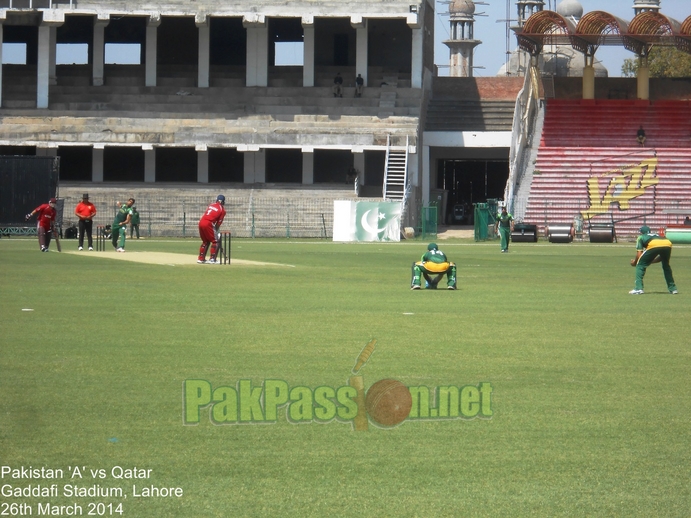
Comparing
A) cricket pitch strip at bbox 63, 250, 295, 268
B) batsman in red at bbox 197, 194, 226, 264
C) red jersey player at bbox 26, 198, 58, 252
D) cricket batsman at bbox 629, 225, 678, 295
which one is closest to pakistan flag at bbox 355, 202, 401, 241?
cricket pitch strip at bbox 63, 250, 295, 268

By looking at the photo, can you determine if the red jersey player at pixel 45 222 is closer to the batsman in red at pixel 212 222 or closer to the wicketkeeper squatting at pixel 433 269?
the batsman in red at pixel 212 222

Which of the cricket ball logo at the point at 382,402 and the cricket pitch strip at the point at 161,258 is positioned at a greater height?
the cricket pitch strip at the point at 161,258

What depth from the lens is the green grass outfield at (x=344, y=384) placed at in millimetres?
7219

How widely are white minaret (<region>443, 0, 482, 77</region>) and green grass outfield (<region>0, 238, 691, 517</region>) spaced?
97688mm

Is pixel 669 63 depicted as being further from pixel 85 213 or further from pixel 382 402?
pixel 382 402

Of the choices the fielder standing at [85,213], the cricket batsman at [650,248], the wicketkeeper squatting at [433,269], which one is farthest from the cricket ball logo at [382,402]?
the fielder standing at [85,213]

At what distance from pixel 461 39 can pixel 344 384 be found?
110034 mm

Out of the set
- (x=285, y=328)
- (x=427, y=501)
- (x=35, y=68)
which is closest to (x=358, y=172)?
(x=35, y=68)

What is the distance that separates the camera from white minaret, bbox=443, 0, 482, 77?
116688mm

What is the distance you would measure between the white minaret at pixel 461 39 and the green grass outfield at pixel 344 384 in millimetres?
97688

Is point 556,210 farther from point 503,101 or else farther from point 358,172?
point 503,101

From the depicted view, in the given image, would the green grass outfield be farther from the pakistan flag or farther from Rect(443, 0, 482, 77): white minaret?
Rect(443, 0, 482, 77): white minaret

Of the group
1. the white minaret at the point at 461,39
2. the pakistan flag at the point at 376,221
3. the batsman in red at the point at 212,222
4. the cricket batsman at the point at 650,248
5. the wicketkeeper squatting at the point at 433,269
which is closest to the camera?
the cricket batsman at the point at 650,248

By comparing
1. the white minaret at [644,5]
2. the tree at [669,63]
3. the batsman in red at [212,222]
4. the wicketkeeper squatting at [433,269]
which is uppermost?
the white minaret at [644,5]
